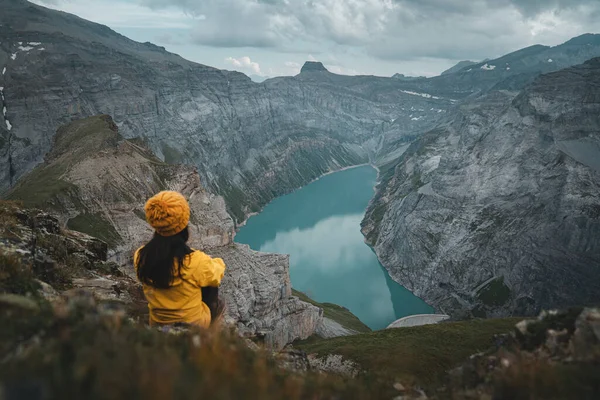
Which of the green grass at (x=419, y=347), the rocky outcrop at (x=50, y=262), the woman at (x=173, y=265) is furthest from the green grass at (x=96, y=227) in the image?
the woman at (x=173, y=265)

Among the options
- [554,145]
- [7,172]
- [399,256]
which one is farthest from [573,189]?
[7,172]

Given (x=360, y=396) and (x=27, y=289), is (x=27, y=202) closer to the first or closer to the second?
(x=27, y=289)

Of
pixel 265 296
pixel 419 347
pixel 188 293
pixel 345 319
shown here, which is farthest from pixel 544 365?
pixel 345 319

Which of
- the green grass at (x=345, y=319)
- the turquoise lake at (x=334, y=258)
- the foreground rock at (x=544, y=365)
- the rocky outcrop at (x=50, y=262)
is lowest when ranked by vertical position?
the turquoise lake at (x=334, y=258)

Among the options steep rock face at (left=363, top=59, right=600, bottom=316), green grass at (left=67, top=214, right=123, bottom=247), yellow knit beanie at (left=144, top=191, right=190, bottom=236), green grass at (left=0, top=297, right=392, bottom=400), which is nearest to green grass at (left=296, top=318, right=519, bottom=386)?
yellow knit beanie at (left=144, top=191, right=190, bottom=236)

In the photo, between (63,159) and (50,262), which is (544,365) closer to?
(50,262)

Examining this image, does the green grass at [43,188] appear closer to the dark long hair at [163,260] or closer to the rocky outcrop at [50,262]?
the rocky outcrop at [50,262]

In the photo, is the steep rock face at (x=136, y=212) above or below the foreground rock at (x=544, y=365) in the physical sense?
below
